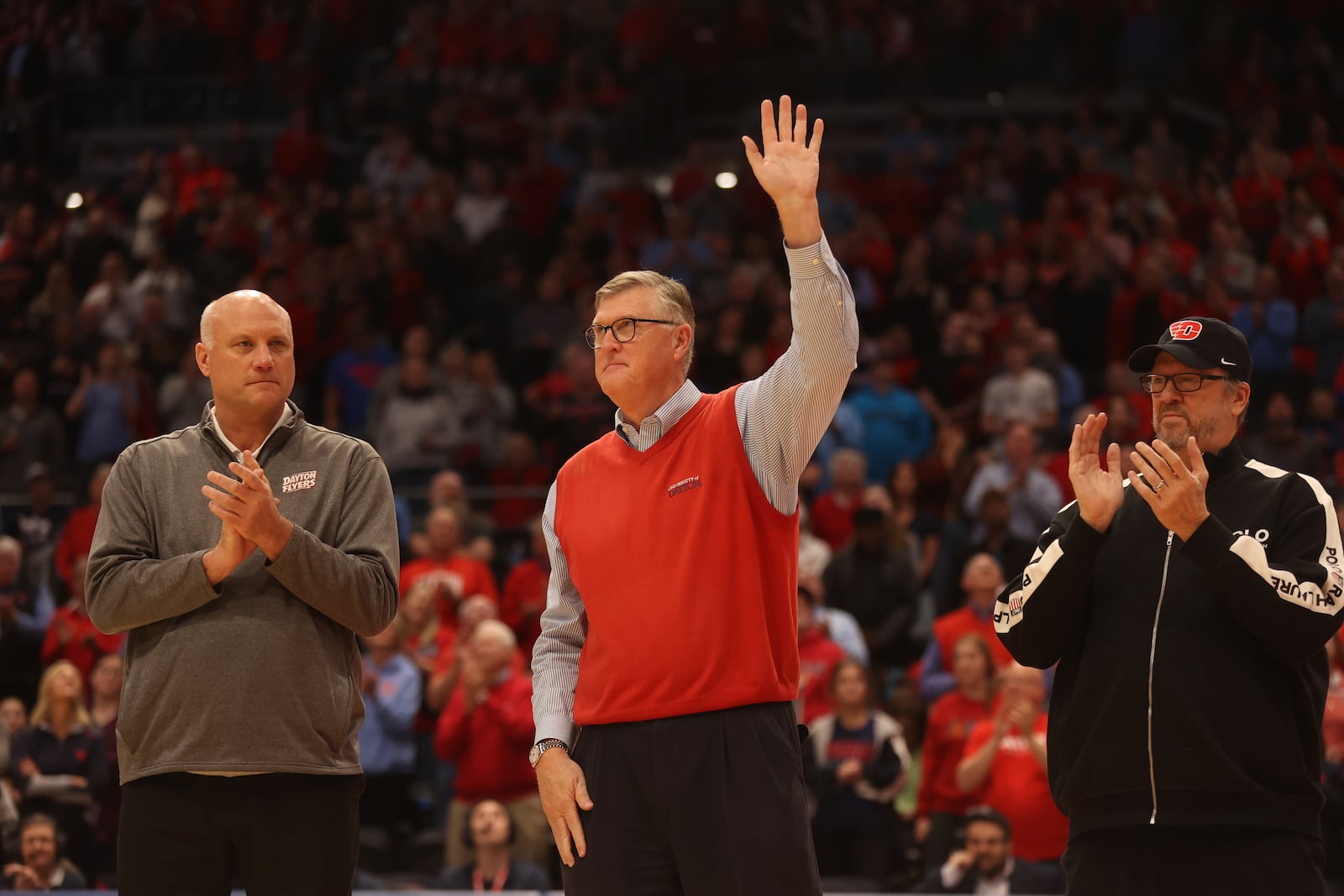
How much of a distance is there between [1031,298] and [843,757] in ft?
16.8

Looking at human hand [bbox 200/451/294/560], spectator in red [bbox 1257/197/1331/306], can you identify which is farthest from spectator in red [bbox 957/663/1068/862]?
spectator in red [bbox 1257/197/1331/306]

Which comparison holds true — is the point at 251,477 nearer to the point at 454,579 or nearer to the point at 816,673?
the point at 816,673

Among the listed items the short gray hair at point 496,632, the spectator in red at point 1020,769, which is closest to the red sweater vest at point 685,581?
the spectator in red at point 1020,769

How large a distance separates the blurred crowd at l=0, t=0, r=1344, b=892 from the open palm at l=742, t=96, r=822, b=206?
457cm

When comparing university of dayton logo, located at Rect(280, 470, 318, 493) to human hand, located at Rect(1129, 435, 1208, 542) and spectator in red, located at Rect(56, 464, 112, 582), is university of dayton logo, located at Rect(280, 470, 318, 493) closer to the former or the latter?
human hand, located at Rect(1129, 435, 1208, 542)

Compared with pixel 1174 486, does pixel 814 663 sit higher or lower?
lower

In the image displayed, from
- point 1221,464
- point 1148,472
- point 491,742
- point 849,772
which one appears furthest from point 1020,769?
point 1148,472

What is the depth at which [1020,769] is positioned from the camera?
7488 mm

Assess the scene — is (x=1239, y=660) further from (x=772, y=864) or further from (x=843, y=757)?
(x=843, y=757)

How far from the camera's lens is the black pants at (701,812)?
3.36 m

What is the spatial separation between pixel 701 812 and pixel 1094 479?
1103 millimetres

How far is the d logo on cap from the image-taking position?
3.74 meters

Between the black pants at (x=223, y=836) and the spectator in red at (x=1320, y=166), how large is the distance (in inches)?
420

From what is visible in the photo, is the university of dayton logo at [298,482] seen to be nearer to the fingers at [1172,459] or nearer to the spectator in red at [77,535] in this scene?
the fingers at [1172,459]
